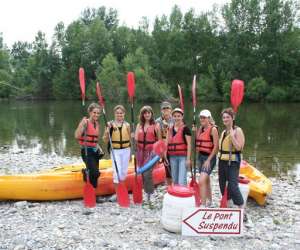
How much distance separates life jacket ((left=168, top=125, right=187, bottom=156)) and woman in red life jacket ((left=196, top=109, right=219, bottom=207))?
190 millimetres

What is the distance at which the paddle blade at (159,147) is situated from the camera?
495 cm

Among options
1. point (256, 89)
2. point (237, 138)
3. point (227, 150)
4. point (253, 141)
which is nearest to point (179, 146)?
point (227, 150)

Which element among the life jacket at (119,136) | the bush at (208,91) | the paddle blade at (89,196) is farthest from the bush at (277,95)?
the paddle blade at (89,196)

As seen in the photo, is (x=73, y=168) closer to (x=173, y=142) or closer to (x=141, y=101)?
(x=173, y=142)

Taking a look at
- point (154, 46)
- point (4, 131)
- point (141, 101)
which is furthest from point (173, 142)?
point (154, 46)

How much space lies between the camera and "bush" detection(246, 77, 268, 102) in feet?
127

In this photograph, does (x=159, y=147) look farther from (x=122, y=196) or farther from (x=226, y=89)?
(x=226, y=89)

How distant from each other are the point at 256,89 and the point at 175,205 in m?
36.4

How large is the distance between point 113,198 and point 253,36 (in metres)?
39.3

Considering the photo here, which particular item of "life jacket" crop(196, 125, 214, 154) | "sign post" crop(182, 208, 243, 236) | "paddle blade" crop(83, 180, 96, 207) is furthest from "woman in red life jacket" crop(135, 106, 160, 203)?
"sign post" crop(182, 208, 243, 236)

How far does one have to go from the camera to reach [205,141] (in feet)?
15.9

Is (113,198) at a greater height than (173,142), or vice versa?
(173,142)

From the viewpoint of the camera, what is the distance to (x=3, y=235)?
4219 millimetres

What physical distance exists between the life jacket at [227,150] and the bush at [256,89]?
35404 millimetres
